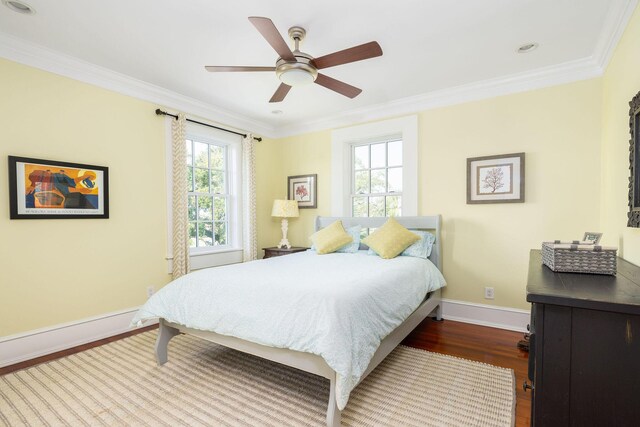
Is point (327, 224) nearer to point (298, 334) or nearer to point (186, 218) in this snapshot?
point (186, 218)

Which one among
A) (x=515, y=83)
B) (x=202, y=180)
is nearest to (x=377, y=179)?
(x=515, y=83)

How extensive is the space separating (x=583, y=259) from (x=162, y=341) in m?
2.81

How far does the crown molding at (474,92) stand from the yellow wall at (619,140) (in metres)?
0.24

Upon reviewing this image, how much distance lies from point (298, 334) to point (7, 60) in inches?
125

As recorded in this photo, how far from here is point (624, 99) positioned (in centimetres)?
220

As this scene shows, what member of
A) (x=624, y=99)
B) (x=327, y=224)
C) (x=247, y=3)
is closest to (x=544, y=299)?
(x=624, y=99)

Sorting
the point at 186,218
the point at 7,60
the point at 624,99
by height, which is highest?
the point at 7,60

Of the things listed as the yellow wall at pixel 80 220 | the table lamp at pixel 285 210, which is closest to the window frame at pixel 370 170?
the table lamp at pixel 285 210

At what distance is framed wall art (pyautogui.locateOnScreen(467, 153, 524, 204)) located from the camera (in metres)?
3.18

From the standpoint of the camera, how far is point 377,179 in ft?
14.0

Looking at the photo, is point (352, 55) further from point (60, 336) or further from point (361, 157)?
point (60, 336)

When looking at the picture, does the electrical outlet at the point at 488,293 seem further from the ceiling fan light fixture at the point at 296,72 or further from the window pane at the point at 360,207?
the ceiling fan light fixture at the point at 296,72

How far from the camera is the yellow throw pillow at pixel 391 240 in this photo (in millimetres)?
3297

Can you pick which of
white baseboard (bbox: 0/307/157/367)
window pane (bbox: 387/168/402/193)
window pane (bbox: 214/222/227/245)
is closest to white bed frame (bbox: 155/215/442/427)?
window pane (bbox: 387/168/402/193)
